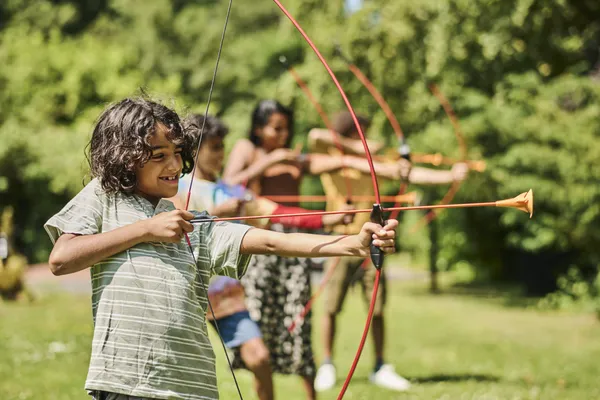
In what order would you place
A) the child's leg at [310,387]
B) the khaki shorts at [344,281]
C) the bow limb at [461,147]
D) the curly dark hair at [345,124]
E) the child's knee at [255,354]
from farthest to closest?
the bow limb at [461,147] → the curly dark hair at [345,124] → the khaki shorts at [344,281] → the child's leg at [310,387] → the child's knee at [255,354]

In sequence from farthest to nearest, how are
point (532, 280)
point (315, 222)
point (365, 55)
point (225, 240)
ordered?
point (532, 280) < point (365, 55) < point (315, 222) < point (225, 240)

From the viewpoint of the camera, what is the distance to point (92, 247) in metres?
2.16

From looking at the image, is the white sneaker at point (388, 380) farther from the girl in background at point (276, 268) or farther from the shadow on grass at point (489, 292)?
the shadow on grass at point (489, 292)

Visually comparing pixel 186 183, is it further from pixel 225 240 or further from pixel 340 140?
pixel 340 140

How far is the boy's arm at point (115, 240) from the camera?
2.14 m

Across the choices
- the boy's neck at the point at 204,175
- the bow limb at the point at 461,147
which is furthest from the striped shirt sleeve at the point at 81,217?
the bow limb at the point at 461,147

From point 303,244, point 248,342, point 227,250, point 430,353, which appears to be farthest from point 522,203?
point 430,353

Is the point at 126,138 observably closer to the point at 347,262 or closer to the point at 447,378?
the point at 347,262

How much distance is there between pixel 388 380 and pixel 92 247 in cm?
368

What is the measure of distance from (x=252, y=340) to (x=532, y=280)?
34.0ft

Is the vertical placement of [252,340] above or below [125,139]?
below

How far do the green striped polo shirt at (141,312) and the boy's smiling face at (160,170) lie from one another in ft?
0.13

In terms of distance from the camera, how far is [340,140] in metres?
5.72

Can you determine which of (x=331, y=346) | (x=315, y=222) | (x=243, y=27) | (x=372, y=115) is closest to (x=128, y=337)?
(x=315, y=222)
